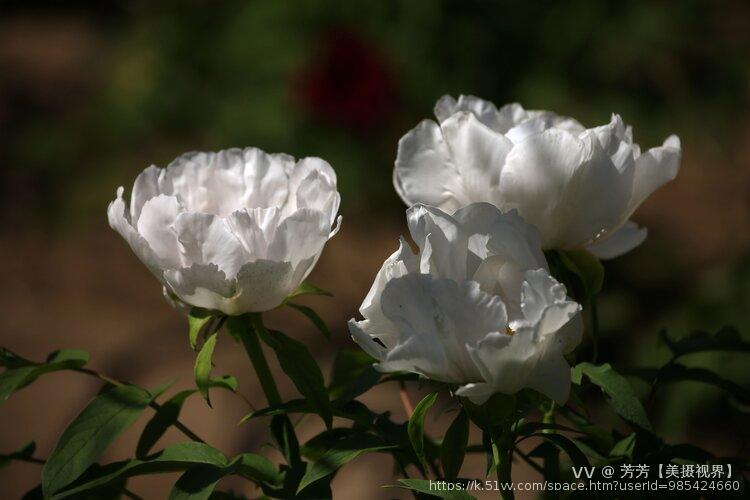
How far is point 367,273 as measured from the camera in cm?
242

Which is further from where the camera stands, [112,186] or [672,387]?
[112,186]

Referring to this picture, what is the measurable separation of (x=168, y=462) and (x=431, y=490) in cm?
14

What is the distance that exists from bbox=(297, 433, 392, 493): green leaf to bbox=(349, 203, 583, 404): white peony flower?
0.05 meters

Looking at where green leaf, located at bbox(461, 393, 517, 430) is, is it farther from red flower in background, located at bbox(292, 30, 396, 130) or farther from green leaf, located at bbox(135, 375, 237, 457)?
red flower in background, located at bbox(292, 30, 396, 130)

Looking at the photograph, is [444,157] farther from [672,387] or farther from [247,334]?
[672,387]

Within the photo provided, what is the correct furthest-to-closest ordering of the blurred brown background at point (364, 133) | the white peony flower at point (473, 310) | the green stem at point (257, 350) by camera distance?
the blurred brown background at point (364, 133) → the green stem at point (257, 350) → the white peony flower at point (473, 310)

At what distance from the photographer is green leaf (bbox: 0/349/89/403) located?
0.49 m

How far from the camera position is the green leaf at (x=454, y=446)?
0.45 m

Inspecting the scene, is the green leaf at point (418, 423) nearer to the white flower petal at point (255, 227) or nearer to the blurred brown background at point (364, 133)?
the white flower petal at point (255, 227)

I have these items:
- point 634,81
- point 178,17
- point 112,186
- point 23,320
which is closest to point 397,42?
point 634,81

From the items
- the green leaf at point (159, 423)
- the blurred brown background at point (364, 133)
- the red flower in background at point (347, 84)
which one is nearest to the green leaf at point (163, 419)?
the green leaf at point (159, 423)

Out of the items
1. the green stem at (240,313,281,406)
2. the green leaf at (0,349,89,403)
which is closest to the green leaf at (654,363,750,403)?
the green stem at (240,313,281,406)

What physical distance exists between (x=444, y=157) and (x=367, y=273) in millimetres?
1889

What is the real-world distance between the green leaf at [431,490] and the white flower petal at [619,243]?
0.19 m
